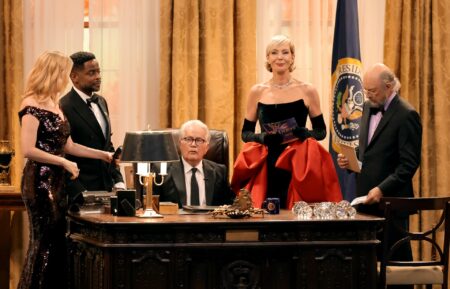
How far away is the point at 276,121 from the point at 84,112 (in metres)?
1.32

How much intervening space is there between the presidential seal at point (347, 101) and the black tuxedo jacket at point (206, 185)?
47.0 inches

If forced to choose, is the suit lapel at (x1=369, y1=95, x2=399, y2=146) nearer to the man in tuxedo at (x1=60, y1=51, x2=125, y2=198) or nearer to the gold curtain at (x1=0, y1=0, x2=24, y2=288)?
the man in tuxedo at (x1=60, y1=51, x2=125, y2=198)

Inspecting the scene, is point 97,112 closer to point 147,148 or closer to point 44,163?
point 44,163

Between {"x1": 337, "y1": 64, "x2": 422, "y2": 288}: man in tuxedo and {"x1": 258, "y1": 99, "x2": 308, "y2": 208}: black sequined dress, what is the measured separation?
487 millimetres

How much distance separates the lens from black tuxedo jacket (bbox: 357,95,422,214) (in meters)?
6.06

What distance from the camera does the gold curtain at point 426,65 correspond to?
7816 millimetres

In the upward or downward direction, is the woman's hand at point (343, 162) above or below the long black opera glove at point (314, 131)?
below

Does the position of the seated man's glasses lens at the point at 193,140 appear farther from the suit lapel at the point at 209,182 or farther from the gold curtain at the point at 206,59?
the gold curtain at the point at 206,59

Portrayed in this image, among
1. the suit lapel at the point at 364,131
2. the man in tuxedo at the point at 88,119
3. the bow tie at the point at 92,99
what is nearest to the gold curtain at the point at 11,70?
the man in tuxedo at the point at 88,119

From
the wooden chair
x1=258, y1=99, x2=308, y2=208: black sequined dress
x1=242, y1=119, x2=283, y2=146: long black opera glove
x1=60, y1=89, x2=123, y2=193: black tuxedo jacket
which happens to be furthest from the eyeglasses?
the wooden chair

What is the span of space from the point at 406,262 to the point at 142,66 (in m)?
3.24

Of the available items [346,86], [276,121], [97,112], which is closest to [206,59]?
[346,86]

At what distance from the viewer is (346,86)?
7309 mm

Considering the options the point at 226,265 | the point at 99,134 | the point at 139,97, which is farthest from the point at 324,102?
the point at 226,265
